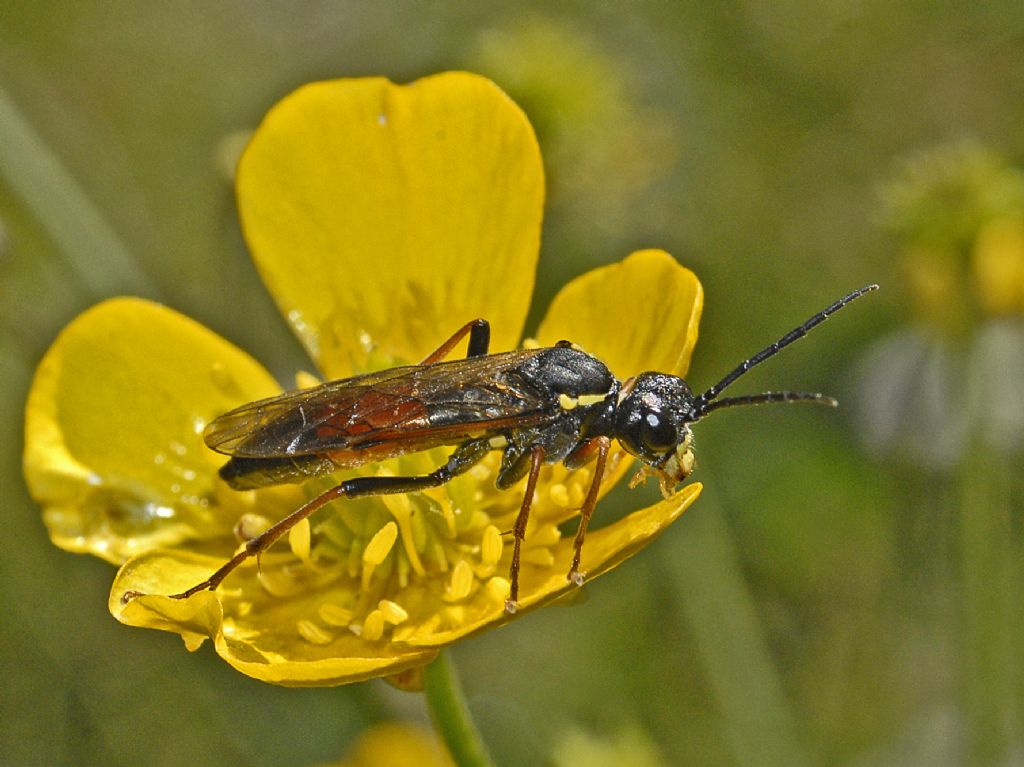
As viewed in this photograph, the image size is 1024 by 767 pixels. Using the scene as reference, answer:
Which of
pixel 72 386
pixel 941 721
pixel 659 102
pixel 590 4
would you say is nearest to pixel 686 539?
pixel 941 721

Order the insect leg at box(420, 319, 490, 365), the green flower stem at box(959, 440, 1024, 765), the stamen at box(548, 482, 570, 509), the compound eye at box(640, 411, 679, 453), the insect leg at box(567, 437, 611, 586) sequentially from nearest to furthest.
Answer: the insect leg at box(567, 437, 611, 586) → the compound eye at box(640, 411, 679, 453) → the stamen at box(548, 482, 570, 509) → the insect leg at box(420, 319, 490, 365) → the green flower stem at box(959, 440, 1024, 765)

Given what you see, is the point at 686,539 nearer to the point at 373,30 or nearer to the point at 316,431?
the point at 316,431

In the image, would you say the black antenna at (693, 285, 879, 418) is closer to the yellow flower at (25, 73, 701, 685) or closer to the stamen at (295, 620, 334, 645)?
the yellow flower at (25, 73, 701, 685)

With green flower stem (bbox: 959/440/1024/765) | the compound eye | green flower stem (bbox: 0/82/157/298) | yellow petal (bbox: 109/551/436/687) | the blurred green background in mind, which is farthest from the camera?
the blurred green background

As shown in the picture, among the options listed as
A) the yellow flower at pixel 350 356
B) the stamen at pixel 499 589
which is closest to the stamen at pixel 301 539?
the yellow flower at pixel 350 356

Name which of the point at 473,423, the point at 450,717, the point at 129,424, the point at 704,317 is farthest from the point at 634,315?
the point at 704,317

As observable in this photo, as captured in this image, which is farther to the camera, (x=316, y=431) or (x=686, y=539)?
(x=686, y=539)

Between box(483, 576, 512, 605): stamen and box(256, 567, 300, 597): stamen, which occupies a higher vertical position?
box(256, 567, 300, 597): stamen

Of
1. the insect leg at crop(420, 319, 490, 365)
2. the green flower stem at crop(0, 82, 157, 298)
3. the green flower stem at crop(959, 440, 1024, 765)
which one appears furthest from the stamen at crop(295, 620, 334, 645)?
the green flower stem at crop(959, 440, 1024, 765)
